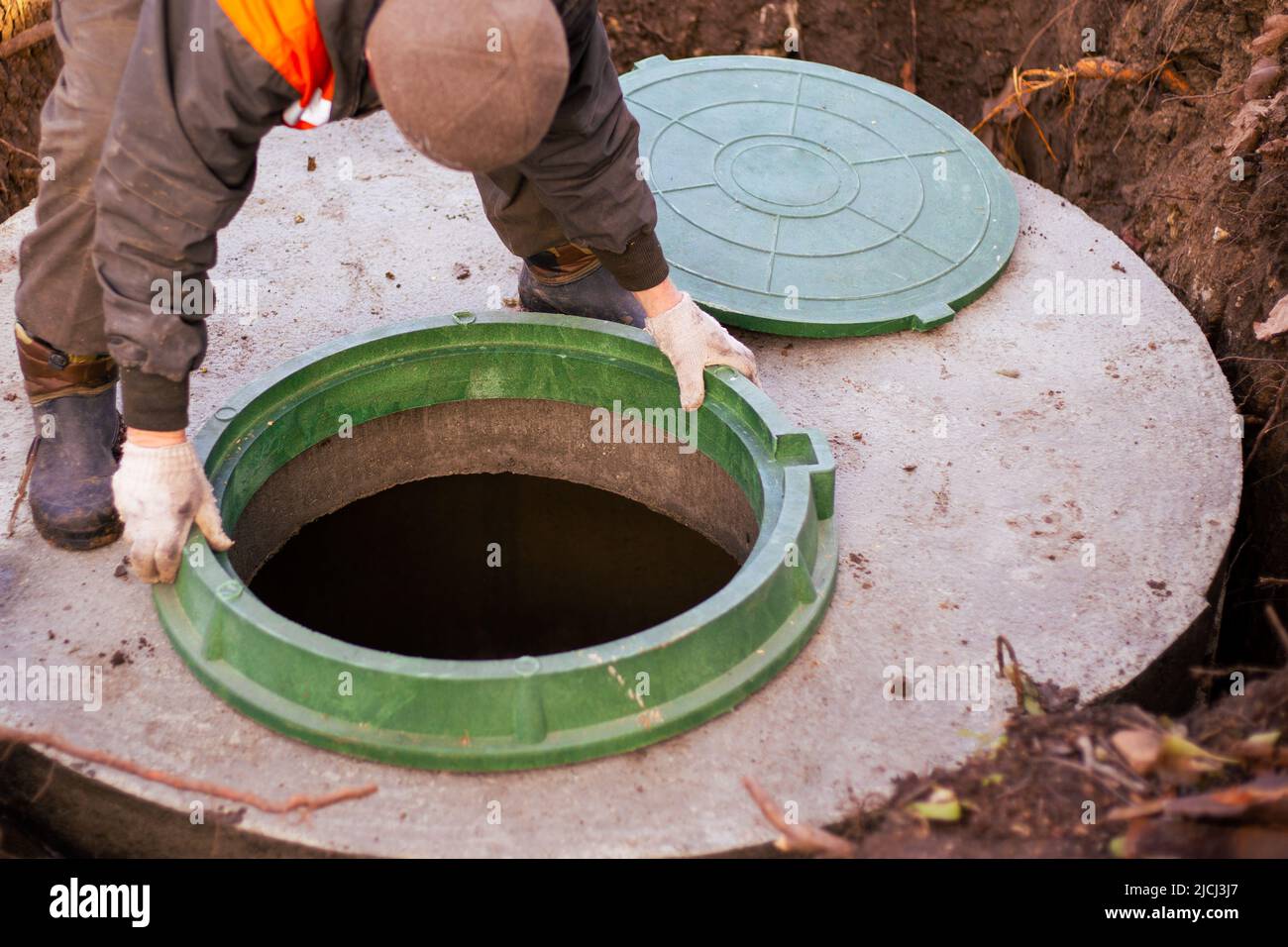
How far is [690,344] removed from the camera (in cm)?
260

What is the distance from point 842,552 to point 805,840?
69 cm

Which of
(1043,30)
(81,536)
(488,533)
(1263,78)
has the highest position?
(1043,30)

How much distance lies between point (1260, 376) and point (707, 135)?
59.5 inches

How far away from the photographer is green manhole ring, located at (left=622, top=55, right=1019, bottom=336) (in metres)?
3.03

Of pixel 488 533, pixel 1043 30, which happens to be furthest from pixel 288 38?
pixel 1043 30

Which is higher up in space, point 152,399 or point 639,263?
point 639,263

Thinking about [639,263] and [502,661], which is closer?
[502,661]

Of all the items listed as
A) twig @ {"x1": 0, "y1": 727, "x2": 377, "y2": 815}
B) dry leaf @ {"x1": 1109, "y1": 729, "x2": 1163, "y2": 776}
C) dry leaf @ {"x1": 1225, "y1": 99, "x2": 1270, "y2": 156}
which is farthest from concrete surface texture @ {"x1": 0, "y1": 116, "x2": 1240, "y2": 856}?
dry leaf @ {"x1": 1225, "y1": 99, "x2": 1270, "y2": 156}

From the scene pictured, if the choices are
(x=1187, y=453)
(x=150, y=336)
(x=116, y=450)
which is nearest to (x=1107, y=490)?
(x=1187, y=453)

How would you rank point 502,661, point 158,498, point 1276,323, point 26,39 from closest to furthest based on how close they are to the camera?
point 502,661 → point 158,498 → point 1276,323 → point 26,39

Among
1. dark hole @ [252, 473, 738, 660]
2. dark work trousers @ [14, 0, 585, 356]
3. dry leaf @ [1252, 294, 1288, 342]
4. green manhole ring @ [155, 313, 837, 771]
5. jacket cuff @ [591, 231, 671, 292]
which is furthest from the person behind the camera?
dark hole @ [252, 473, 738, 660]

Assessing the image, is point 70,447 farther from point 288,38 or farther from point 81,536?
point 288,38

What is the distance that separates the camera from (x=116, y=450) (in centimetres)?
264

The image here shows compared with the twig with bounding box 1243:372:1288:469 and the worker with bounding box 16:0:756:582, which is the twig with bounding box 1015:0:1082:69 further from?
the worker with bounding box 16:0:756:582
